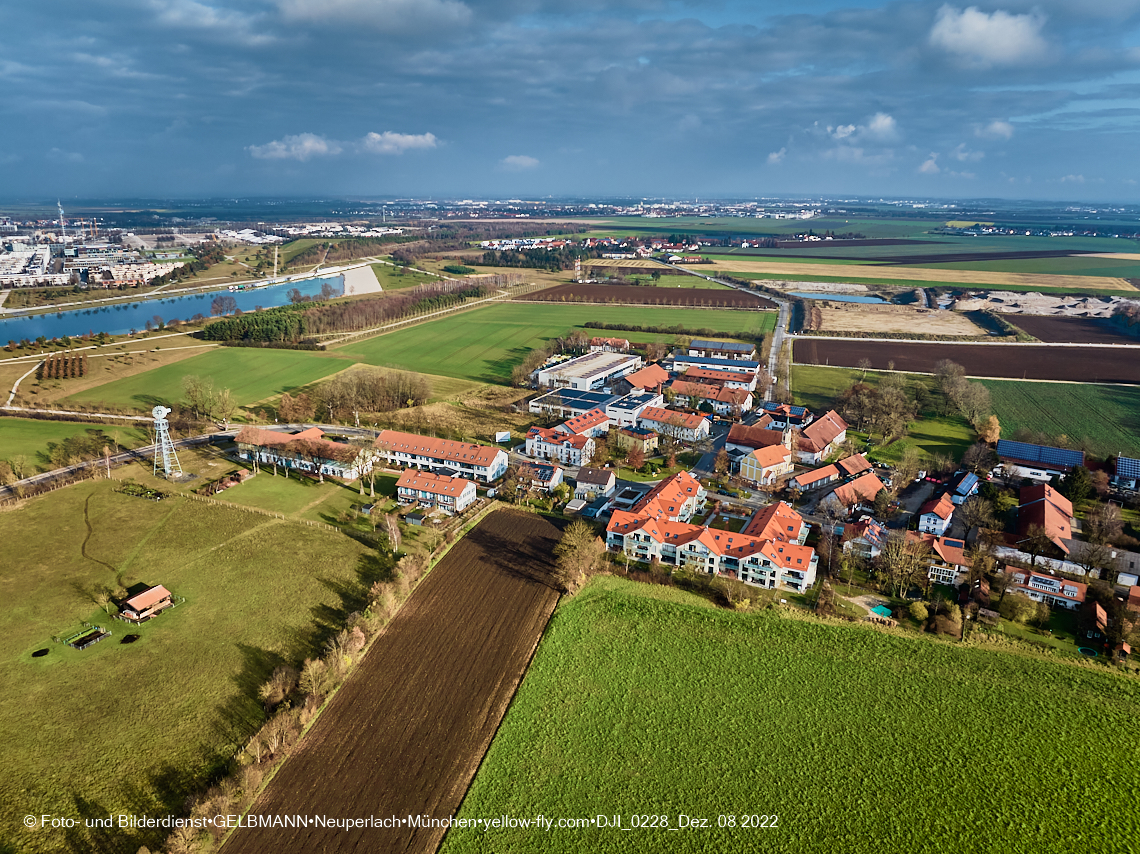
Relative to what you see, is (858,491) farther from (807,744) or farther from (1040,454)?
(807,744)

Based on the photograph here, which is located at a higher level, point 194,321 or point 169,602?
point 194,321

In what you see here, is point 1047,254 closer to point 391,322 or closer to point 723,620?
point 391,322

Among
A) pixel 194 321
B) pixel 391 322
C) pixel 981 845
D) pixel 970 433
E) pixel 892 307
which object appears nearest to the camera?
pixel 981 845

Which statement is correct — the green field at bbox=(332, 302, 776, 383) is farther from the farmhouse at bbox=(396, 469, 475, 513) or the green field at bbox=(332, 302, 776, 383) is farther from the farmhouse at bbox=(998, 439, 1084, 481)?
the farmhouse at bbox=(998, 439, 1084, 481)

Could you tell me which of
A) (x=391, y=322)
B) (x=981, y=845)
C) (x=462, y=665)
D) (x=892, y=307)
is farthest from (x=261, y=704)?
(x=892, y=307)

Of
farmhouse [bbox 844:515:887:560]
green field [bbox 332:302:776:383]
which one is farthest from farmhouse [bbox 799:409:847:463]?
green field [bbox 332:302:776:383]
